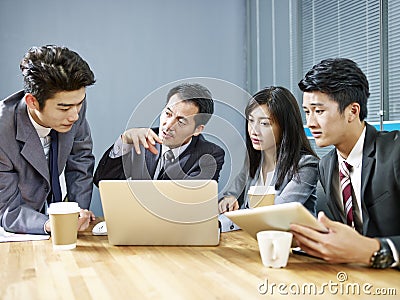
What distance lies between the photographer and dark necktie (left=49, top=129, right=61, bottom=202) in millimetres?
2021

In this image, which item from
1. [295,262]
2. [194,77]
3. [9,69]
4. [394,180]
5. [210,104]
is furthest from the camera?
[194,77]

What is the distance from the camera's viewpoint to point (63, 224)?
1593 mm

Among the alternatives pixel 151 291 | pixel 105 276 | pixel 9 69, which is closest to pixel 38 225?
pixel 105 276

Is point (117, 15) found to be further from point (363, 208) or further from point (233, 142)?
point (363, 208)

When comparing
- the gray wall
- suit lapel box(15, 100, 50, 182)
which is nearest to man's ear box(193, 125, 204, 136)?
suit lapel box(15, 100, 50, 182)

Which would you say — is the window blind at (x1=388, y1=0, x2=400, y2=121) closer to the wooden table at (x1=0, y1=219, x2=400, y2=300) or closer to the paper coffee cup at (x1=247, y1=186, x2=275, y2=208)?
the paper coffee cup at (x1=247, y1=186, x2=275, y2=208)

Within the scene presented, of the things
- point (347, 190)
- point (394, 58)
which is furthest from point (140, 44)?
point (347, 190)

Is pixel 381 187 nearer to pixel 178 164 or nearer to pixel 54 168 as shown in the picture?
pixel 178 164

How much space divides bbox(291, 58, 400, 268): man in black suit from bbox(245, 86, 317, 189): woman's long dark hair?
0.22 meters

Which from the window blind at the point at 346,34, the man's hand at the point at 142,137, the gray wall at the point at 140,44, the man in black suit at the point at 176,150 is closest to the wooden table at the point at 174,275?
the man's hand at the point at 142,137

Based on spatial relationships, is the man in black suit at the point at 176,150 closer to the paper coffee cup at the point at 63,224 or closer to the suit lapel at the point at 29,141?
the suit lapel at the point at 29,141

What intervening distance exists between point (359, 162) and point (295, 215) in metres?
0.56

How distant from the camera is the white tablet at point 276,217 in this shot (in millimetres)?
1295

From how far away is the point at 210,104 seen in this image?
7.61 ft
